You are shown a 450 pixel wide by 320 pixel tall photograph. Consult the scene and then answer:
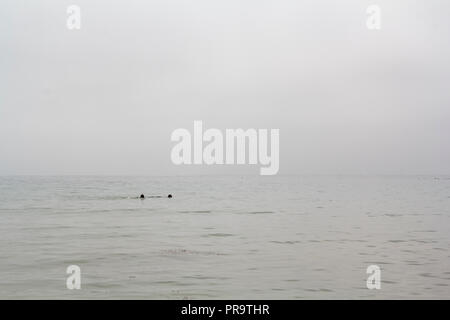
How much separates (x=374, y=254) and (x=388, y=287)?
7.59m

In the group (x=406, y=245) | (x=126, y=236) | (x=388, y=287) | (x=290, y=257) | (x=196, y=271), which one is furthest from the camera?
(x=126, y=236)

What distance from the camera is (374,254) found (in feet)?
80.6

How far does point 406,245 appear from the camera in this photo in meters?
27.4

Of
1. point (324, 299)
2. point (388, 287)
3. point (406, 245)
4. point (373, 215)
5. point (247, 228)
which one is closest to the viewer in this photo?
point (324, 299)

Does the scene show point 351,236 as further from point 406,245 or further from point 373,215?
point 373,215

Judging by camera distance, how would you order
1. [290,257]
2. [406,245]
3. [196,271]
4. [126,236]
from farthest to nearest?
[126,236] → [406,245] → [290,257] → [196,271]

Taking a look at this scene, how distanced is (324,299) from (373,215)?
3318cm

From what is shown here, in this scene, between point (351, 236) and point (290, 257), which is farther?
point (351, 236)
